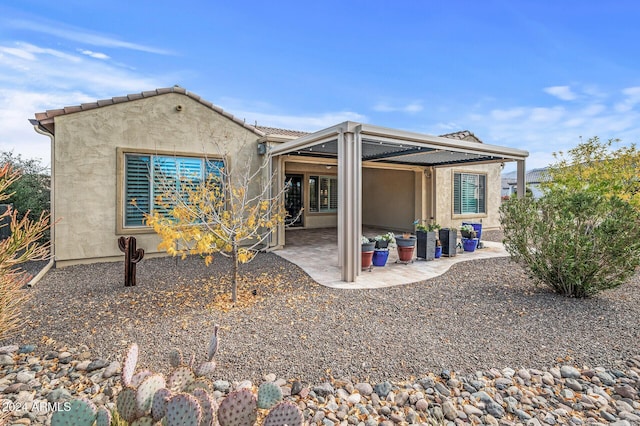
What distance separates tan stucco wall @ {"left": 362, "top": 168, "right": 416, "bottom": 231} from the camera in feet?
50.8

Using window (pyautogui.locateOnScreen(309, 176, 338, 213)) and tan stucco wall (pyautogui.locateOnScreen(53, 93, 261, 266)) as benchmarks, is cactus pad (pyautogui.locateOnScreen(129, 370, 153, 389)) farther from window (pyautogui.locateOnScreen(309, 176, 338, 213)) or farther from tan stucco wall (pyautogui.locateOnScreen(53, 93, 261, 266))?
window (pyautogui.locateOnScreen(309, 176, 338, 213))

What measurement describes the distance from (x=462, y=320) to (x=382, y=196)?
12.7 m

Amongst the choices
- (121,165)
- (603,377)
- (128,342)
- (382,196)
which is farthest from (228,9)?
(382,196)

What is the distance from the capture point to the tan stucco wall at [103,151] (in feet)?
26.1

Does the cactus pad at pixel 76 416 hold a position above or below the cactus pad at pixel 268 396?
above

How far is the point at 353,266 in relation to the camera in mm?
6773

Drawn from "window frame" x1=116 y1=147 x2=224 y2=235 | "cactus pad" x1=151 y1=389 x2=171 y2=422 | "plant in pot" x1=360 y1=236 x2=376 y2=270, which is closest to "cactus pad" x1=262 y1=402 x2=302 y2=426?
"cactus pad" x1=151 y1=389 x2=171 y2=422

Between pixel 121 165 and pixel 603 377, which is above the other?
pixel 121 165

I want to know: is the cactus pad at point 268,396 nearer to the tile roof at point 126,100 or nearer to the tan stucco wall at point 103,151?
the tan stucco wall at point 103,151

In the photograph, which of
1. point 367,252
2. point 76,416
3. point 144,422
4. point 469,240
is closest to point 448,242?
point 469,240

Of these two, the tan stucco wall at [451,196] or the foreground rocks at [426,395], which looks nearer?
the foreground rocks at [426,395]

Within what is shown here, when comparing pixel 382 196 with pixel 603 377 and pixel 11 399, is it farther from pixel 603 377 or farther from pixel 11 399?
pixel 11 399

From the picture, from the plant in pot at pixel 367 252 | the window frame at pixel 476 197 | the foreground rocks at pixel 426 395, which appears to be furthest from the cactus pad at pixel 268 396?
the window frame at pixel 476 197

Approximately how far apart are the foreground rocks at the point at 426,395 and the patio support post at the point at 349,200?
3544 millimetres
